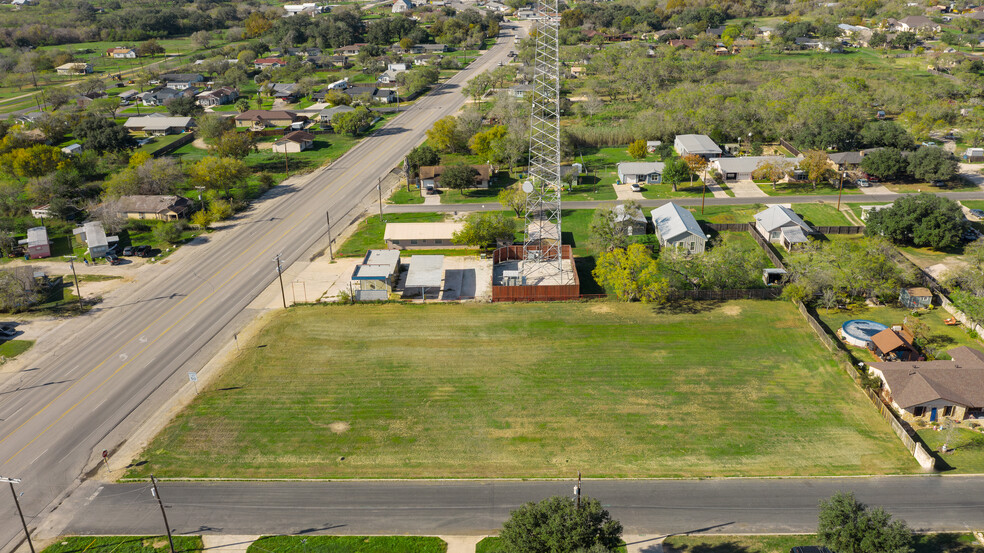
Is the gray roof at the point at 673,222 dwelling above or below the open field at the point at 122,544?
above

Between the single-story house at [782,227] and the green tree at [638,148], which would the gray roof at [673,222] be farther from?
the green tree at [638,148]

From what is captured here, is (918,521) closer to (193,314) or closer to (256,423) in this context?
(256,423)

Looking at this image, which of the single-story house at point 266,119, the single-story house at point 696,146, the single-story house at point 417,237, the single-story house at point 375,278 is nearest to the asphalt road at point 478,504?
the single-story house at point 375,278

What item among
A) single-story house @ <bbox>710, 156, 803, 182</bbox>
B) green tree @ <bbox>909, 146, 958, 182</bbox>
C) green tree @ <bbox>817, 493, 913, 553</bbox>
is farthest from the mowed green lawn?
green tree @ <bbox>909, 146, 958, 182</bbox>

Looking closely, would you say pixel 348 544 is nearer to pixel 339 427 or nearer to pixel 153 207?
pixel 339 427

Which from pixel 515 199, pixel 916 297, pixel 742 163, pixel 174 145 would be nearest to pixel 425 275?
pixel 515 199

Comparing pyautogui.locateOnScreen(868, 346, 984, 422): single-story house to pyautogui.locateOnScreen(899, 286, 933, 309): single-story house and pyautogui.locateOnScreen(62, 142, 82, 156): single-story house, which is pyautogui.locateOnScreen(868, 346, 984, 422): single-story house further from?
pyautogui.locateOnScreen(62, 142, 82, 156): single-story house
